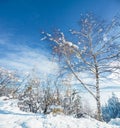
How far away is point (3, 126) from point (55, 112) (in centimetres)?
349

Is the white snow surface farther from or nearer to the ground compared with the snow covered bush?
nearer to the ground

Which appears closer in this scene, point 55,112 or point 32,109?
point 55,112

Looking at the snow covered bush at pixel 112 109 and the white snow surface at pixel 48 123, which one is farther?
the snow covered bush at pixel 112 109

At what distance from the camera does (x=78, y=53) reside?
13.3m

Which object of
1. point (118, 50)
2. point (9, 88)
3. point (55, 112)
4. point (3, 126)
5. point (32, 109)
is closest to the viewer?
point (3, 126)

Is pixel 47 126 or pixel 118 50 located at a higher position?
pixel 118 50

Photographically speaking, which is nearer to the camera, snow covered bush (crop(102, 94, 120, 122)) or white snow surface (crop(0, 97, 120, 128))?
white snow surface (crop(0, 97, 120, 128))

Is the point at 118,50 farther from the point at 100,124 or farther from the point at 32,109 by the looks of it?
the point at 32,109

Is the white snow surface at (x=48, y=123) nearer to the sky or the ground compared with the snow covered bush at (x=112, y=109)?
nearer to the ground

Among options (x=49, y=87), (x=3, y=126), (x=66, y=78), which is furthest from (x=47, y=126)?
(x=49, y=87)

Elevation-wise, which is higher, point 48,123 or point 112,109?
point 112,109

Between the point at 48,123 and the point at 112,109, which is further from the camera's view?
the point at 112,109

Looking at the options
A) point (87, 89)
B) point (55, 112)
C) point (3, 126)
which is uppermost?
point (87, 89)

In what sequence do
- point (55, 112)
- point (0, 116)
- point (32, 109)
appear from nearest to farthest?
point (0, 116) → point (55, 112) → point (32, 109)
